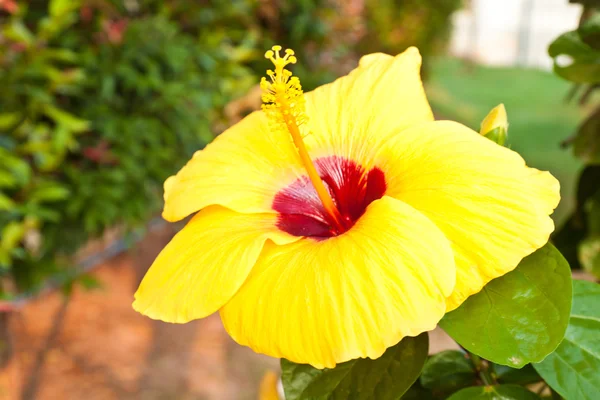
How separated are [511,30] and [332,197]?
7492mm

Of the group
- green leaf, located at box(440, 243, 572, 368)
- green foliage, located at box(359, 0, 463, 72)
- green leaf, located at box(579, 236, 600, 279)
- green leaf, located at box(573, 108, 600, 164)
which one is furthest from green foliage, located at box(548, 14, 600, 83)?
green foliage, located at box(359, 0, 463, 72)

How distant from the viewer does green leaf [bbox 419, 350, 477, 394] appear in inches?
23.6

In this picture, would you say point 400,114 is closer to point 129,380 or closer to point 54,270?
point 54,270

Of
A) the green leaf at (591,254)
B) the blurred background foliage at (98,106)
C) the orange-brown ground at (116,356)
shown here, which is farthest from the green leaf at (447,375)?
the orange-brown ground at (116,356)

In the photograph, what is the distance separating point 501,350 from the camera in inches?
18.0

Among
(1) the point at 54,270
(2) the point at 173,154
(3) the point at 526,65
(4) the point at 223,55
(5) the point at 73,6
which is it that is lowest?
(3) the point at 526,65

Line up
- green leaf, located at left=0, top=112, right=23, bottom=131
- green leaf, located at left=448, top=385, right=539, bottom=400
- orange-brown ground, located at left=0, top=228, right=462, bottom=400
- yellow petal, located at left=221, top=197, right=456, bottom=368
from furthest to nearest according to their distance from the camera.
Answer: orange-brown ground, located at left=0, top=228, right=462, bottom=400
green leaf, located at left=0, top=112, right=23, bottom=131
green leaf, located at left=448, top=385, right=539, bottom=400
yellow petal, located at left=221, top=197, right=456, bottom=368

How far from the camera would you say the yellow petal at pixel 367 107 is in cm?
56

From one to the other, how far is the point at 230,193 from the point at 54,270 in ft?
Result: 5.79

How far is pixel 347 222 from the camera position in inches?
23.0

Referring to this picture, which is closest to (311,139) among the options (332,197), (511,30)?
(332,197)

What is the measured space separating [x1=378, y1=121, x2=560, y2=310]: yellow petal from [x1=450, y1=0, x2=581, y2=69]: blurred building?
639 cm

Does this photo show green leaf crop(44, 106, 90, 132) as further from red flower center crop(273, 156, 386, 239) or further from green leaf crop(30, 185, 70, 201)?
red flower center crop(273, 156, 386, 239)

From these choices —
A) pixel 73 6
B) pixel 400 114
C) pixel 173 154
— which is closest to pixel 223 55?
pixel 173 154
